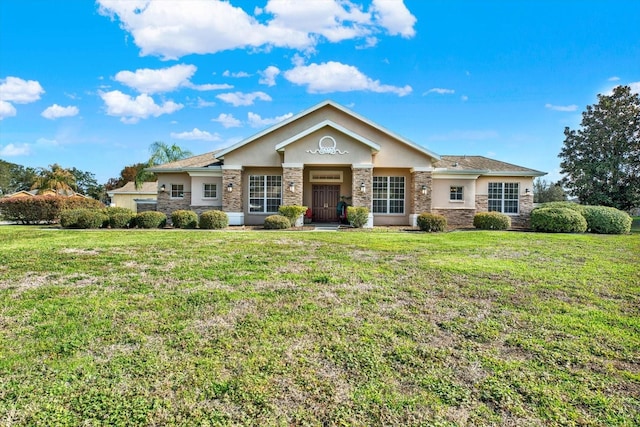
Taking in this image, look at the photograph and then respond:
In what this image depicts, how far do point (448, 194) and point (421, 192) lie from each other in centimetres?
254

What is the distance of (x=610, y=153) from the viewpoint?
29703 mm

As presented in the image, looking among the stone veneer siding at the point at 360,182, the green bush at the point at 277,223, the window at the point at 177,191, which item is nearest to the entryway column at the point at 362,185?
the stone veneer siding at the point at 360,182

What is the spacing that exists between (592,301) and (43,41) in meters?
22.5

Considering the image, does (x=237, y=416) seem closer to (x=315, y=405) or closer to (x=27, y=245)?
(x=315, y=405)

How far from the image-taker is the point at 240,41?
60.8ft

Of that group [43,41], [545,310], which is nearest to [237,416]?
[545,310]

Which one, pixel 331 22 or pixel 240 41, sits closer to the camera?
pixel 331 22

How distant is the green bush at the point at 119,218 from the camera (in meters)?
16.8

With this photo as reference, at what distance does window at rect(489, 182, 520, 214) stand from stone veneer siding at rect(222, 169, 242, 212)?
→ 1536 cm

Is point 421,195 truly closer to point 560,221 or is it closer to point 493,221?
point 493,221

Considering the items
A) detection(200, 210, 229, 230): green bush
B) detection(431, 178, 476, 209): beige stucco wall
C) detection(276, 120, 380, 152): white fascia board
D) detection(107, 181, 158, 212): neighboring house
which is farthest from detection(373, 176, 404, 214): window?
detection(107, 181, 158, 212): neighboring house

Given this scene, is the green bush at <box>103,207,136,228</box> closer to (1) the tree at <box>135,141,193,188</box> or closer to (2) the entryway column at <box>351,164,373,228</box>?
(2) the entryway column at <box>351,164,373,228</box>

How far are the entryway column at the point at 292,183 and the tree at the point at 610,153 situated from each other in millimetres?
26105

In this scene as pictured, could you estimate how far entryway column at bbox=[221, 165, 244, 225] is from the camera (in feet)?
64.1
